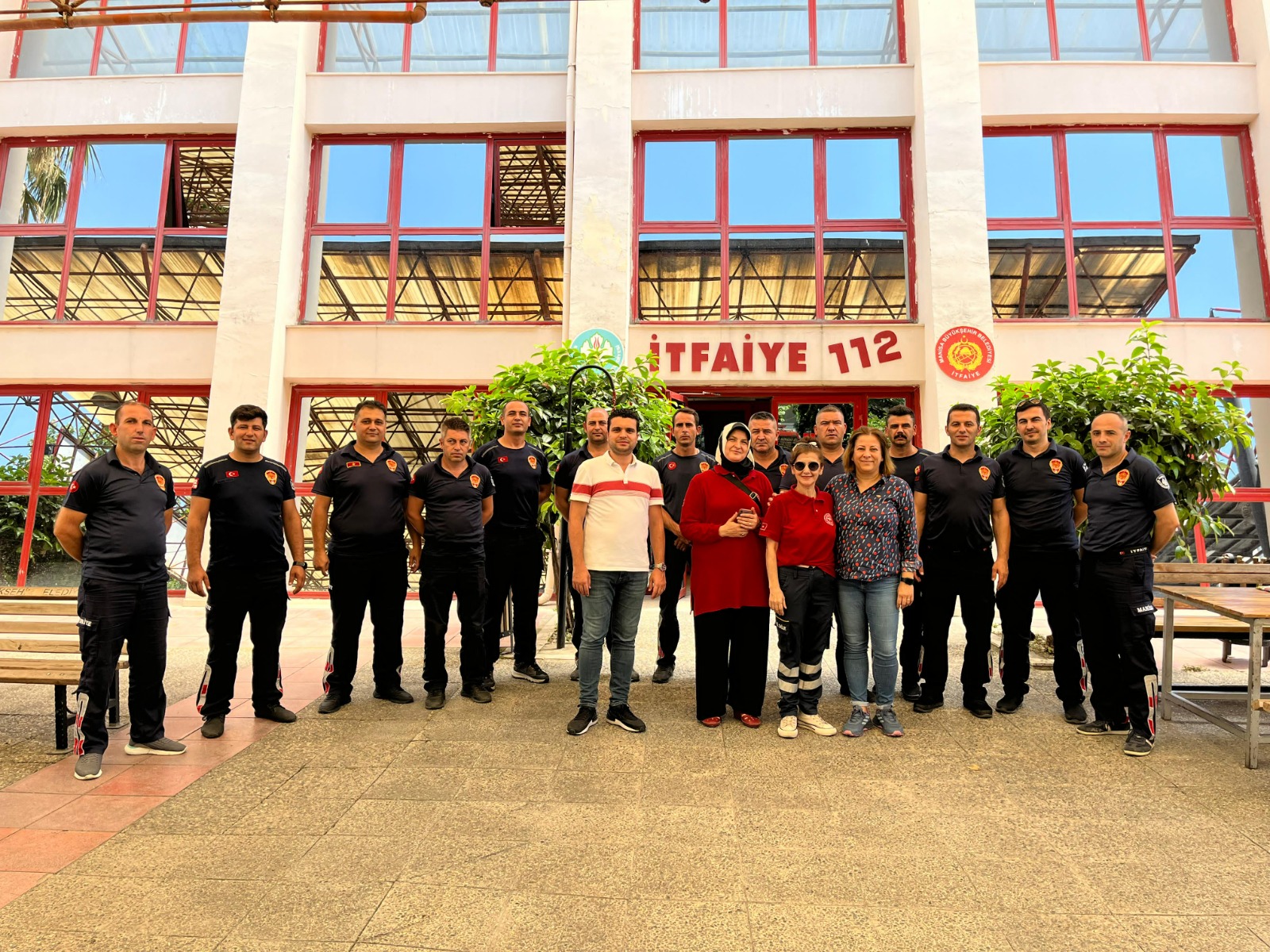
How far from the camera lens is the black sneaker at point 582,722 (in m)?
4.28

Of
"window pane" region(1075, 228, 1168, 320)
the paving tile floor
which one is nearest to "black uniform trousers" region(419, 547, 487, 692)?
the paving tile floor

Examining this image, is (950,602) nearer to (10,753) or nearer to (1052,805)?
(1052,805)

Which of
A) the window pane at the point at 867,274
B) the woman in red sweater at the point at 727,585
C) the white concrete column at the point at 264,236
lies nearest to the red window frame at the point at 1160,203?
the window pane at the point at 867,274

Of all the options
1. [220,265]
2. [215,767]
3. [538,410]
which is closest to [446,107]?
[220,265]

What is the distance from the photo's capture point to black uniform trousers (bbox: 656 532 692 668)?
5.52m

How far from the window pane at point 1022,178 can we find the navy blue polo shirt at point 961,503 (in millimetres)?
7134

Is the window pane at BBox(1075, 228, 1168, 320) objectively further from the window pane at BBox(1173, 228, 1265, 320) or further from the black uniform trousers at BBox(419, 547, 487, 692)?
the black uniform trousers at BBox(419, 547, 487, 692)

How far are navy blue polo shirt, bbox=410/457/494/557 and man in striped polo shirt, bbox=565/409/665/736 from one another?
2.92 feet

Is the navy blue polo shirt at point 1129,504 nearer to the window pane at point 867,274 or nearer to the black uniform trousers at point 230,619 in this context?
the black uniform trousers at point 230,619

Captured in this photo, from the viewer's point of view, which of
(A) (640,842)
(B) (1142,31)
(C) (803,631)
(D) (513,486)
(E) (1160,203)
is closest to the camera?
(A) (640,842)

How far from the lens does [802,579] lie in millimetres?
4379

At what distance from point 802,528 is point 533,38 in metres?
9.89

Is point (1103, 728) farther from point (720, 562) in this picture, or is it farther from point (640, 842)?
point (640, 842)

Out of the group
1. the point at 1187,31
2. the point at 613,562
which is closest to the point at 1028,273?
the point at 1187,31
